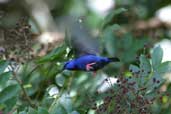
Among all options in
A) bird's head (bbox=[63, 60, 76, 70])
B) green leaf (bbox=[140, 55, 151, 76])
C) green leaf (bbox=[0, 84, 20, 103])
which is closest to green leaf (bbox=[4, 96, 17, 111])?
green leaf (bbox=[0, 84, 20, 103])

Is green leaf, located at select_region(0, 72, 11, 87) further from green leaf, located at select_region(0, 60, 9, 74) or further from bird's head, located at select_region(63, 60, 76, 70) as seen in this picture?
bird's head, located at select_region(63, 60, 76, 70)

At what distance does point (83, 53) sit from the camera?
160cm

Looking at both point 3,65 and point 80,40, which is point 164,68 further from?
point 3,65

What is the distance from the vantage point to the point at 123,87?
1417mm

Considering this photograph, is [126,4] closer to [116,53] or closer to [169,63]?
[116,53]

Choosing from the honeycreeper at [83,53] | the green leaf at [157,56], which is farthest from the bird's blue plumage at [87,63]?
the green leaf at [157,56]

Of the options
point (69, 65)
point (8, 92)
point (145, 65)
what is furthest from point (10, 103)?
point (145, 65)

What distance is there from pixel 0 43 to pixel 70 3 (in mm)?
1920

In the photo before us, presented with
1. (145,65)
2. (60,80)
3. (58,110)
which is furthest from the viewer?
(60,80)

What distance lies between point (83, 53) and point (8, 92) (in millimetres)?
220

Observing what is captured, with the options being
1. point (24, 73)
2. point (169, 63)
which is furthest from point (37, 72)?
point (169, 63)

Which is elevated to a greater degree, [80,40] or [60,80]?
[80,40]

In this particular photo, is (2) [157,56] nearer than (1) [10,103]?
No

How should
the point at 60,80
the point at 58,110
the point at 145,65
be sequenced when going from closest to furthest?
the point at 58,110 < the point at 145,65 < the point at 60,80
